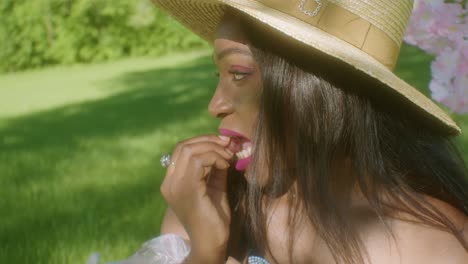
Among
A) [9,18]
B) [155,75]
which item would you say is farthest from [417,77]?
[9,18]

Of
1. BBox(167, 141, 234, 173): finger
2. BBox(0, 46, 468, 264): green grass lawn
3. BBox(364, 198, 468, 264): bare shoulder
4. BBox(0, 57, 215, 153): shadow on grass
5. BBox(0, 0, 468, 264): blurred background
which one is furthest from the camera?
BBox(0, 57, 215, 153): shadow on grass

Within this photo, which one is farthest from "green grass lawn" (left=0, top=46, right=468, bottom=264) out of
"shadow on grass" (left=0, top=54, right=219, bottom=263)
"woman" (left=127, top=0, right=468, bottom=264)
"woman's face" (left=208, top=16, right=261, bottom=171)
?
"woman's face" (left=208, top=16, right=261, bottom=171)

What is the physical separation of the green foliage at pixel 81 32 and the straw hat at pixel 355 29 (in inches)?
650

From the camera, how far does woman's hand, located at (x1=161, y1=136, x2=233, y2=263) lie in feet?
6.82

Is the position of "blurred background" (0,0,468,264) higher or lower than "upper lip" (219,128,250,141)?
lower

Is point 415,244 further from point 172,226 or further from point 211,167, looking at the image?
point 172,226

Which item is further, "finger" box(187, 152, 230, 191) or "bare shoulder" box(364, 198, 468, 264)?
"finger" box(187, 152, 230, 191)

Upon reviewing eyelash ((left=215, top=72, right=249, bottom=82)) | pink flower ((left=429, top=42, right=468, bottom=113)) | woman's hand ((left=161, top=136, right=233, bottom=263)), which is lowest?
woman's hand ((left=161, top=136, right=233, bottom=263))

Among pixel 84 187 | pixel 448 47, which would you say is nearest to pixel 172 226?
pixel 448 47

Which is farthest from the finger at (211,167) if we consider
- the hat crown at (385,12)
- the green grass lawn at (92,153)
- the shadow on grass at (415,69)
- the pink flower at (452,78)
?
the shadow on grass at (415,69)

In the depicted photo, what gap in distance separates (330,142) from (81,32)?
58.6ft

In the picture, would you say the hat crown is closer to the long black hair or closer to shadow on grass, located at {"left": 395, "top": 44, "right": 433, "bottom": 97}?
the long black hair

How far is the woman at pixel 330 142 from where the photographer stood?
1934 mm

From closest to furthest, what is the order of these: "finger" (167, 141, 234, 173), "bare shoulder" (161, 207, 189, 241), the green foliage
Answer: "finger" (167, 141, 234, 173)
"bare shoulder" (161, 207, 189, 241)
the green foliage
